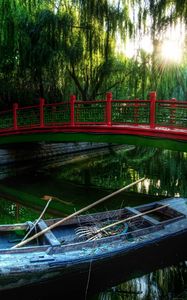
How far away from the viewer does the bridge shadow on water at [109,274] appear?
5125mm

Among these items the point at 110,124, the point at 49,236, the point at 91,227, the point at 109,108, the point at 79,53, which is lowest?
the point at 91,227

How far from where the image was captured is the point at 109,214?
6824 millimetres

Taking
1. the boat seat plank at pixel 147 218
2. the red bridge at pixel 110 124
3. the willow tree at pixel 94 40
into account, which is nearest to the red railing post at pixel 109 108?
the red bridge at pixel 110 124

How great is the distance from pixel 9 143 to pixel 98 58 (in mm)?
4462

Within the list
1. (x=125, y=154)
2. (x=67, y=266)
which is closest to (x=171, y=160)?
(x=125, y=154)

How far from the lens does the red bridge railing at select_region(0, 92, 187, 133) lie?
357 inches

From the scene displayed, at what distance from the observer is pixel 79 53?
12914mm

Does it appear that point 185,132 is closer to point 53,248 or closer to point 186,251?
point 186,251

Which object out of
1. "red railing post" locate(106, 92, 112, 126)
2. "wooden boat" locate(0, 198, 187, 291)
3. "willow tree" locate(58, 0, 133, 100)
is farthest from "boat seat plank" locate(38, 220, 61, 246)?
"willow tree" locate(58, 0, 133, 100)

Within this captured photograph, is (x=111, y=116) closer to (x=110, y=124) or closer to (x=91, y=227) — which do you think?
(x=110, y=124)

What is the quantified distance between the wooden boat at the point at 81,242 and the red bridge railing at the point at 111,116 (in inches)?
102

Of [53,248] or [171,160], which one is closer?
[53,248]

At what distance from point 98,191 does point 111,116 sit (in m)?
2.20

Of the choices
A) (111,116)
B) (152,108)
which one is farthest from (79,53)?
(152,108)
